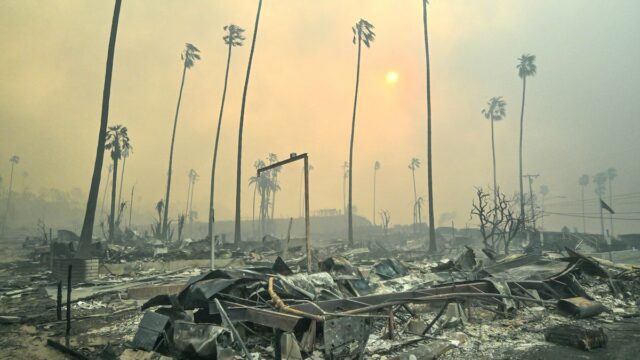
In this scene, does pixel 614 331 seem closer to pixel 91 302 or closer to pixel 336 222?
pixel 91 302

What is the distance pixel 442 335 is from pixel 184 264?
1581 cm

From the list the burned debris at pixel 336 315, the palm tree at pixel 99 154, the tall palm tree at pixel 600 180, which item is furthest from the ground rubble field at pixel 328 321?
the tall palm tree at pixel 600 180

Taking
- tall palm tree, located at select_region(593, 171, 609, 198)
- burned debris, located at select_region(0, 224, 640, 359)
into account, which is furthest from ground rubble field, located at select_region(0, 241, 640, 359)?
tall palm tree, located at select_region(593, 171, 609, 198)

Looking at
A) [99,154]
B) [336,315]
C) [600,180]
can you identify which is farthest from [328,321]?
[600,180]

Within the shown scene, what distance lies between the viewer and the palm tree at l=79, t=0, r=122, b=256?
19406 mm

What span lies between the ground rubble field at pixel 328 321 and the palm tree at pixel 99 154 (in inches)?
326

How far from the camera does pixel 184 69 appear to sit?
4691cm

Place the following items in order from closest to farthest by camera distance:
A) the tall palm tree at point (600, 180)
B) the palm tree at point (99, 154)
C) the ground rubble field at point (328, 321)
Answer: the ground rubble field at point (328, 321) < the palm tree at point (99, 154) < the tall palm tree at point (600, 180)

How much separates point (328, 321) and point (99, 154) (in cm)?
2002

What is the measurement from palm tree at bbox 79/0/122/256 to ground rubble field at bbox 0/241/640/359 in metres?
8.28

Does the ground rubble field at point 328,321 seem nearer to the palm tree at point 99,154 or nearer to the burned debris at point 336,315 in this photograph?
the burned debris at point 336,315

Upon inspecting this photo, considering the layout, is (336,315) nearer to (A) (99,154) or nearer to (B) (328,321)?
(B) (328,321)

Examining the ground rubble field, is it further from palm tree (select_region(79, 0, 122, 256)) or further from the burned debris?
palm tree (select_region(79, 0, 122, 256))

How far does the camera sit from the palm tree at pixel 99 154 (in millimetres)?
19406
